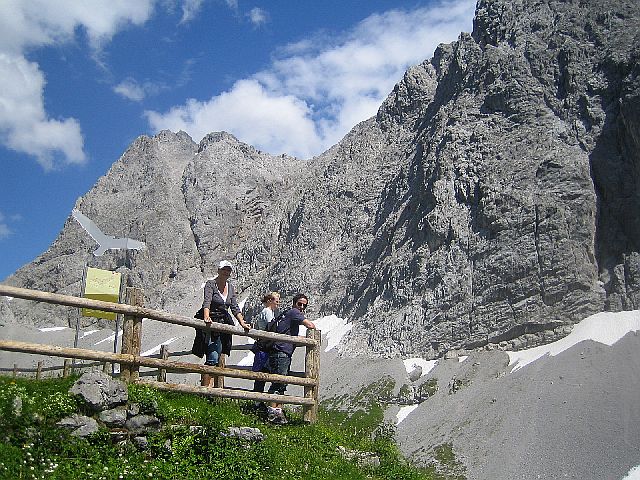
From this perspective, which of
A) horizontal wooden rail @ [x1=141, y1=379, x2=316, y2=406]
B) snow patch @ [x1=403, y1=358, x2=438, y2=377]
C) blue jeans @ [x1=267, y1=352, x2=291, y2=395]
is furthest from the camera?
snow patch @ [x1=403, y1=358, x2=438, y2=377]

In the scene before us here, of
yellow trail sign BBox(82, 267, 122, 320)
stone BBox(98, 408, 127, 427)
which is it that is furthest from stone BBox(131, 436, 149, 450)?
yellow trail sign BBox(82, 267, 122, 320)

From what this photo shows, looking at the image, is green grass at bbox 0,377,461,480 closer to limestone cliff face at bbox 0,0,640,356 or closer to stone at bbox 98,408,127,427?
stone at bbox 98,408,127,427

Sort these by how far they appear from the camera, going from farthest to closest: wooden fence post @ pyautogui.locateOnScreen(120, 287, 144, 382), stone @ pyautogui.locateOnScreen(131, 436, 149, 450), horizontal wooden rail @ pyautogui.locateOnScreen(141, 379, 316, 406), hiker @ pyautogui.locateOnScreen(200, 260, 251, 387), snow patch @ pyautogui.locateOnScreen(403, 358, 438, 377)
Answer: snow patch @ pyautogui.locateOnScreen(403, 358, 438, 377) → hiker @ pyautogui.locateOnScreen(200, 260, 251, 387) → horizontal wooden rail @ pyautogui.locateOnScreen(141, 379, 316, 406) → wooden fence post @ pyautogui.locateOnScreen(120, 287, 144, 382) → stone @ pyautogui.locateOnScreen(131, 436, 149, 450)

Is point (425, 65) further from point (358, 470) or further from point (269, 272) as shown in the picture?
point (358, 470)

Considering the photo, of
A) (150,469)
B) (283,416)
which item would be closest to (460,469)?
(283,416)

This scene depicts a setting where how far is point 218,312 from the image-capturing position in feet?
42.0

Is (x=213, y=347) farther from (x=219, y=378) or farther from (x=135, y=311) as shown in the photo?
(x=135, y=311)

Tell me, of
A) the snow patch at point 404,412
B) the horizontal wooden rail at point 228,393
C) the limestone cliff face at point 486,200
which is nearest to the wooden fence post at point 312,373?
the horizontal wooden rail at point 228,393

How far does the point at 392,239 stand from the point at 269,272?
2315 centimetres

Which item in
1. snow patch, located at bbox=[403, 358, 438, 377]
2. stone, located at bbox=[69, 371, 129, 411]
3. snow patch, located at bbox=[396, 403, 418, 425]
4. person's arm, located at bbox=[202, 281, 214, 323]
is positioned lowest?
stone, located at bbox=[69, 371, 129, 411]

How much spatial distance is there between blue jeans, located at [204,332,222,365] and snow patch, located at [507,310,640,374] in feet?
93.9

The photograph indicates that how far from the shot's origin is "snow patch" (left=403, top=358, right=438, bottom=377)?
4372cm

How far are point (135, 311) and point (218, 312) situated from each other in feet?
8.22

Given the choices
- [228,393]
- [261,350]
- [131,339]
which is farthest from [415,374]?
[131,339]
